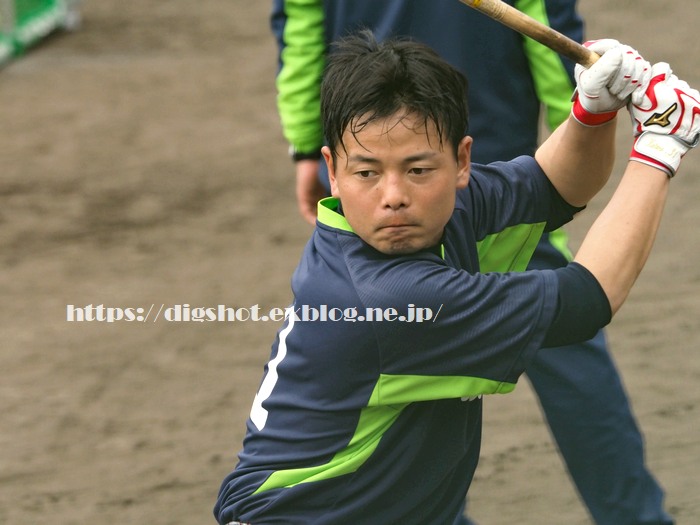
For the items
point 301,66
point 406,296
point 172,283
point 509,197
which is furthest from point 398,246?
point 172,283

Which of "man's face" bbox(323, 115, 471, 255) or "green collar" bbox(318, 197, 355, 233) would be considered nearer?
"man's face" bbox(323, 115, 471, 255)

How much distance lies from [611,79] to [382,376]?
2.09 feet

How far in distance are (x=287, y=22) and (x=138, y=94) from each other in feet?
13.7

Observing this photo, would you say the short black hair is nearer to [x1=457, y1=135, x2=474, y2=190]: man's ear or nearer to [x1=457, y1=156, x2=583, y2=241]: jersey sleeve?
[x1=457, y1=135, x2=474, y2=190]: man's ear

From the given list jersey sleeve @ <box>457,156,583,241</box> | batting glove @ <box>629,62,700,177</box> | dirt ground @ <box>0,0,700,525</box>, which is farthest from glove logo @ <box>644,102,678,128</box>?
dirt ground @ <box>0,0,700,525</box>

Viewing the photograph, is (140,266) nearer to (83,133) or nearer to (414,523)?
(83,133)

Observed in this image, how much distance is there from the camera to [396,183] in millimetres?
2033

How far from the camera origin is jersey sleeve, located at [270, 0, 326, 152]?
3.14m

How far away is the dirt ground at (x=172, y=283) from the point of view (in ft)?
12.3

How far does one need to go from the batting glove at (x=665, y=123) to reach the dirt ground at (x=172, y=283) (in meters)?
1.62

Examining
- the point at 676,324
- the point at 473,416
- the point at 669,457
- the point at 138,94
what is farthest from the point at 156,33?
the point at 473,416

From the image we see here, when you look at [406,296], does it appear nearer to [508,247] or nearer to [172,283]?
[508,247]

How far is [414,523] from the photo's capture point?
7.43 feet

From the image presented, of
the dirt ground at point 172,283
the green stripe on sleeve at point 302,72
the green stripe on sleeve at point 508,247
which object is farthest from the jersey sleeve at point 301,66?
the dirt ground at point 172,283
